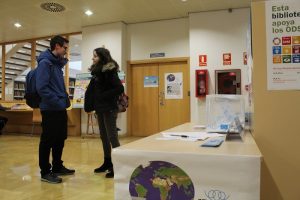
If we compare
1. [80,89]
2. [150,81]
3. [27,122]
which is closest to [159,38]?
[150,81]

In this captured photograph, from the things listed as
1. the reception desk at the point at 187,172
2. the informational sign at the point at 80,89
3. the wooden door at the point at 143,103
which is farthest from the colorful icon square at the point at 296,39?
the informational sign at the point at 80,89

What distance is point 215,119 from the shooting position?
149 centimetres

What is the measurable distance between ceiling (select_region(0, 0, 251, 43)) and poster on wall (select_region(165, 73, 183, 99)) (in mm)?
1248

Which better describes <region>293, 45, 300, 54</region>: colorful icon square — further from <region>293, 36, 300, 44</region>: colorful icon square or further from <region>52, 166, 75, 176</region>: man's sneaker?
<region>52, 166, 75, 176</region>: man's sneaker

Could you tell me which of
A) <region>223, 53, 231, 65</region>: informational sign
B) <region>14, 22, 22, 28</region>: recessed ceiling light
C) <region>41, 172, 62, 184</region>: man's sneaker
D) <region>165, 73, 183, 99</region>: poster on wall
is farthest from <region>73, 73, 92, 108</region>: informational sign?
<region>41, 172, 62, 184</region>: man's sneaker

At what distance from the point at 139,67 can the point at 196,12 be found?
1.72 metres

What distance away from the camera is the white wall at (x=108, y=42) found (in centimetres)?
639

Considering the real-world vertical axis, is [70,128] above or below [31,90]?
below

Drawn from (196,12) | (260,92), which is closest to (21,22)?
(196,12)

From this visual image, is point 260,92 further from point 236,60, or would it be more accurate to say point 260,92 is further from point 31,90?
point 236,60

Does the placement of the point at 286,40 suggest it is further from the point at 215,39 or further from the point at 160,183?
the point at 215,39

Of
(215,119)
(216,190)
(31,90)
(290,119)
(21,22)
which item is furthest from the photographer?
(21,22)

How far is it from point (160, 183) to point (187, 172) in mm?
88

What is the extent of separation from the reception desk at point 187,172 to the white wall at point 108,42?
5513 mm
